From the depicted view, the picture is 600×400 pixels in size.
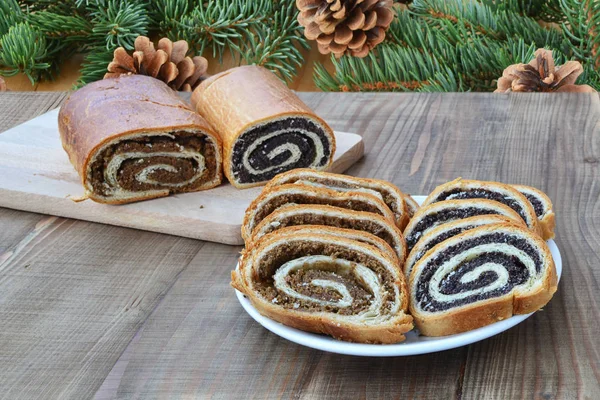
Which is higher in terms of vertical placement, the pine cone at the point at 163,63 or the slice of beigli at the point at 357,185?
the slice of beigli at the point at 357,185

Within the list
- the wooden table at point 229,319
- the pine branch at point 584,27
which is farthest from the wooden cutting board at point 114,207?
the pine branch at point 584,27

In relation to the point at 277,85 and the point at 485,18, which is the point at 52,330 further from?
the point at 485,18

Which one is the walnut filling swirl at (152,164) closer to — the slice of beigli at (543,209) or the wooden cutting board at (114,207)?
the wooden cutting board at (114,207)

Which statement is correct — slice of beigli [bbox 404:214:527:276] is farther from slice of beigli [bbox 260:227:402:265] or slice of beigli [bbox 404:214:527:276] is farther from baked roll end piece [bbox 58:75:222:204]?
baked roll end piece [bbox 58:75:222:204]

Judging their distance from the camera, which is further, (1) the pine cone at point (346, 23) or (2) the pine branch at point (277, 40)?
(2) the pine branch at point (277, 40)

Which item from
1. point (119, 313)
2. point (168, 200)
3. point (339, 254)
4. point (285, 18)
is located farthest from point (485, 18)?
point (119, 313)

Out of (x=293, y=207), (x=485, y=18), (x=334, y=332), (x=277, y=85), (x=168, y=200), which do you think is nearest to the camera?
(x=334, y=332)
